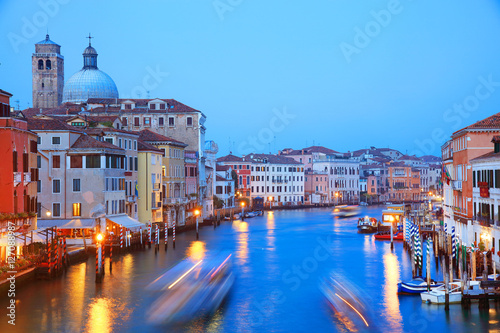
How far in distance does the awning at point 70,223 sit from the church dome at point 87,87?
25.0 m

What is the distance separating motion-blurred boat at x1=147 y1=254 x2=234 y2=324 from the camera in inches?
706

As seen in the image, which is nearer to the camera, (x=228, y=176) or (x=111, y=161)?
(x=111, y=161)

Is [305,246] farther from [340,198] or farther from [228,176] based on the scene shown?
[340,198]

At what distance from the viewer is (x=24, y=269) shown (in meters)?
20.9

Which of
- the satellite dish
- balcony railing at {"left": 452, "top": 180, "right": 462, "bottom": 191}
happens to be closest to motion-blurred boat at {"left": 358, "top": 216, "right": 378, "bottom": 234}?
Answer: balcony railing at {"left": 452, "top": 180, "right": 462, "bottom": 191}

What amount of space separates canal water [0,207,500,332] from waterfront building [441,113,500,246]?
8.00ft

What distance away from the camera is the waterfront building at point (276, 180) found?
7725 centimetres

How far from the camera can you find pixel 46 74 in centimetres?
6209

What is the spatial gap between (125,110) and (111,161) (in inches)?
739

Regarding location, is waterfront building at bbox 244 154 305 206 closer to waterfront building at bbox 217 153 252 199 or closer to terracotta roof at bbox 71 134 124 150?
waterfront building at bbox 217 153 252 199

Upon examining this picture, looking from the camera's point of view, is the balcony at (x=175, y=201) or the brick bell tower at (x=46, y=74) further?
the brick bell tower at (x=46, y=74)

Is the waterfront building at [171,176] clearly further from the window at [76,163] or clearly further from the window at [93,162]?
the window at [76,163]

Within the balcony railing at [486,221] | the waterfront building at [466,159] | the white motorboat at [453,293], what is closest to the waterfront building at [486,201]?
the balcony railing at [486,221]

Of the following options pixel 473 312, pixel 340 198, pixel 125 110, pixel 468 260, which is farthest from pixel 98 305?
pixel 340 198
